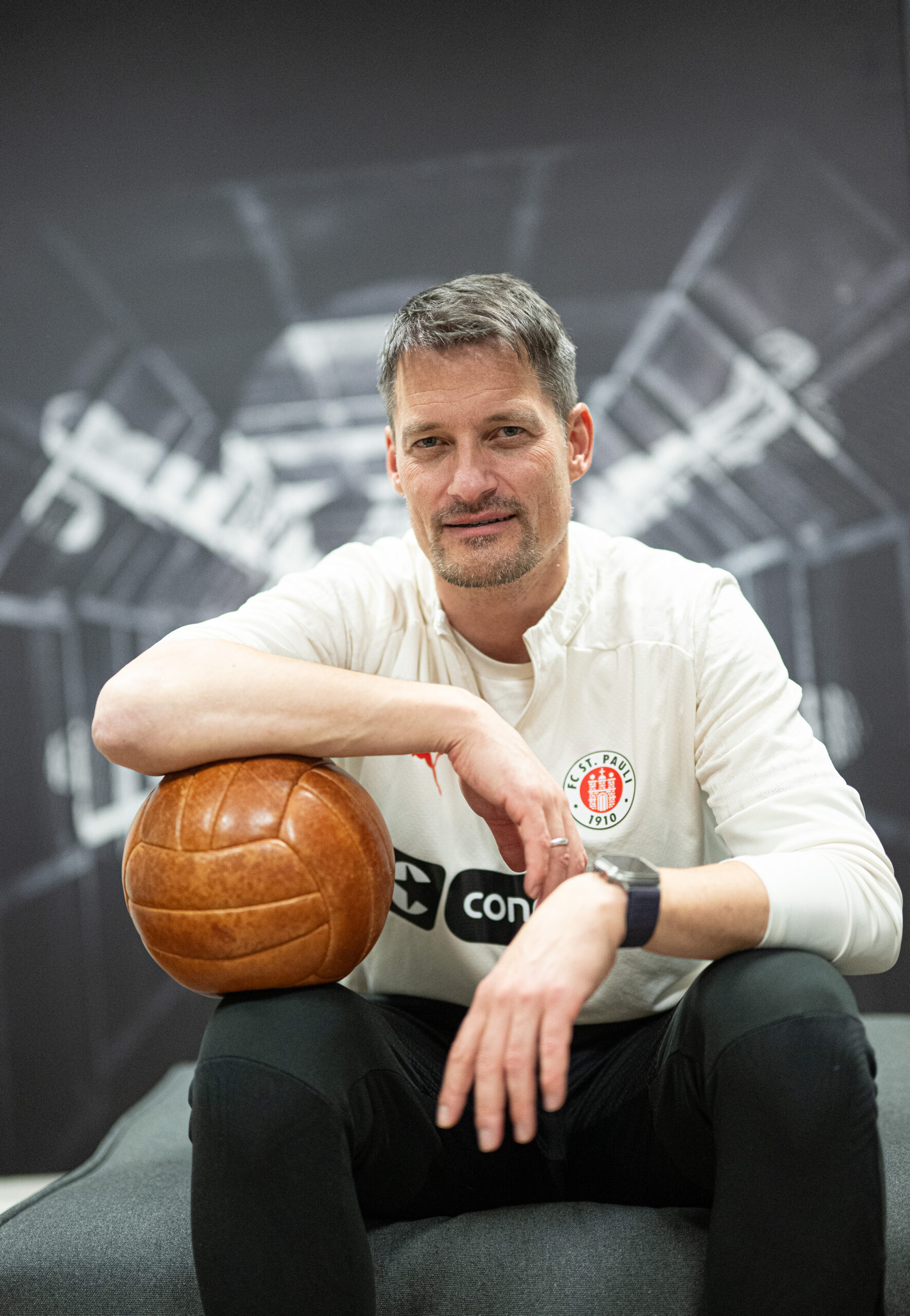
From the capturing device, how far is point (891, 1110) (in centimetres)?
187

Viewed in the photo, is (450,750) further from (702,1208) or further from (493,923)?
(702,1208)

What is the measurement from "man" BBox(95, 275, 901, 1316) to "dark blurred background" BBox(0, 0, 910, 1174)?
125cm

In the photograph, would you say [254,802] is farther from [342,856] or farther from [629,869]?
[629,869]

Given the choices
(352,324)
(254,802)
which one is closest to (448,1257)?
(254,802)

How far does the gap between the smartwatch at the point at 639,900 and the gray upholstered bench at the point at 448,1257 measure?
484 mm

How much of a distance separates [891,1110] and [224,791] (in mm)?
1428

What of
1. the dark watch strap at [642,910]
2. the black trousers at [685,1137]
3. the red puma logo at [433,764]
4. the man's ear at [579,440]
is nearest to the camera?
the black trousers at [685,1137]

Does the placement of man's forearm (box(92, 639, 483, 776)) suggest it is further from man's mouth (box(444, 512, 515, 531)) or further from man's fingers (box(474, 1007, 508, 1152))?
man's fingers (box(474, 1007, 508, 1152))

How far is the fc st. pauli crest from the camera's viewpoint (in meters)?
1.59

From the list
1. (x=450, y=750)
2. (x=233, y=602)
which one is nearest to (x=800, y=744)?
(x=450, y=750)

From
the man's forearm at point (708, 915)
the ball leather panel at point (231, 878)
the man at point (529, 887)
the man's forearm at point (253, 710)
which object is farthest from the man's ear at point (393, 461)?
the man's forearm at point (708, 915)

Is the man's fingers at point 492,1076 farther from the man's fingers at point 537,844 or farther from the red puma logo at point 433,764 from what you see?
the red puma logo at point 433,764

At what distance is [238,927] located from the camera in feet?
3.95

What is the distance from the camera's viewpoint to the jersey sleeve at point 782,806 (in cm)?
124
